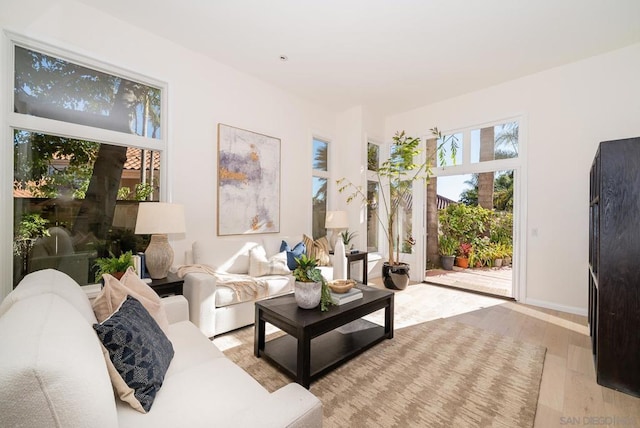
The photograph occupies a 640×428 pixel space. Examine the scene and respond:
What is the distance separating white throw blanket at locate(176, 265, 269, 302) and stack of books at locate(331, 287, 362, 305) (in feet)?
3.04

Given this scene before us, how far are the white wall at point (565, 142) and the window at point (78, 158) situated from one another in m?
4.80

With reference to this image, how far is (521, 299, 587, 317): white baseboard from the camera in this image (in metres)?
3.52

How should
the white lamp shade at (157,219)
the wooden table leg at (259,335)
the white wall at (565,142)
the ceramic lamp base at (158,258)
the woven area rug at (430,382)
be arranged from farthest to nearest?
the white wall at (565,142) → the ceramic lamp base at (158,258) → the white lamp shade at (157,219) → the wooden table leg at (259,335) → the woven area rug at (430,382)

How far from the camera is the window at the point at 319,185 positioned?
506cm

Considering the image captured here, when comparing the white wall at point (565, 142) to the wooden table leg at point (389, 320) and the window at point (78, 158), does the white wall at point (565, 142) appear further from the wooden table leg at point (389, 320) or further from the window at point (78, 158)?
the window at point (78, 158)

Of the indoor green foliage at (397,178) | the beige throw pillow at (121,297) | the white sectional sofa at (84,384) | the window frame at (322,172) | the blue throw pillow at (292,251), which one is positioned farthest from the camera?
the window frame at (322,172)

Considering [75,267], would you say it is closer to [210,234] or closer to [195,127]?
[210,234]

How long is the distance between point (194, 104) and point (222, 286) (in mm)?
2243

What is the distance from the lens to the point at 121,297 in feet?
4.83

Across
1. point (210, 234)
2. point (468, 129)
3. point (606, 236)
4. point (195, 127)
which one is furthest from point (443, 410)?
point (468, 129)

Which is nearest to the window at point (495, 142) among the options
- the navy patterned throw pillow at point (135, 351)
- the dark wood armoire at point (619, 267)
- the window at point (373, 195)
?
the window at point (373, 195)

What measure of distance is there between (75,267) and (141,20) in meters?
2.57

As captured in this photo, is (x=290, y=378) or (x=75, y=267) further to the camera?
(x=75, y=267)

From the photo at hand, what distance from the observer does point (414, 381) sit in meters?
2.08
